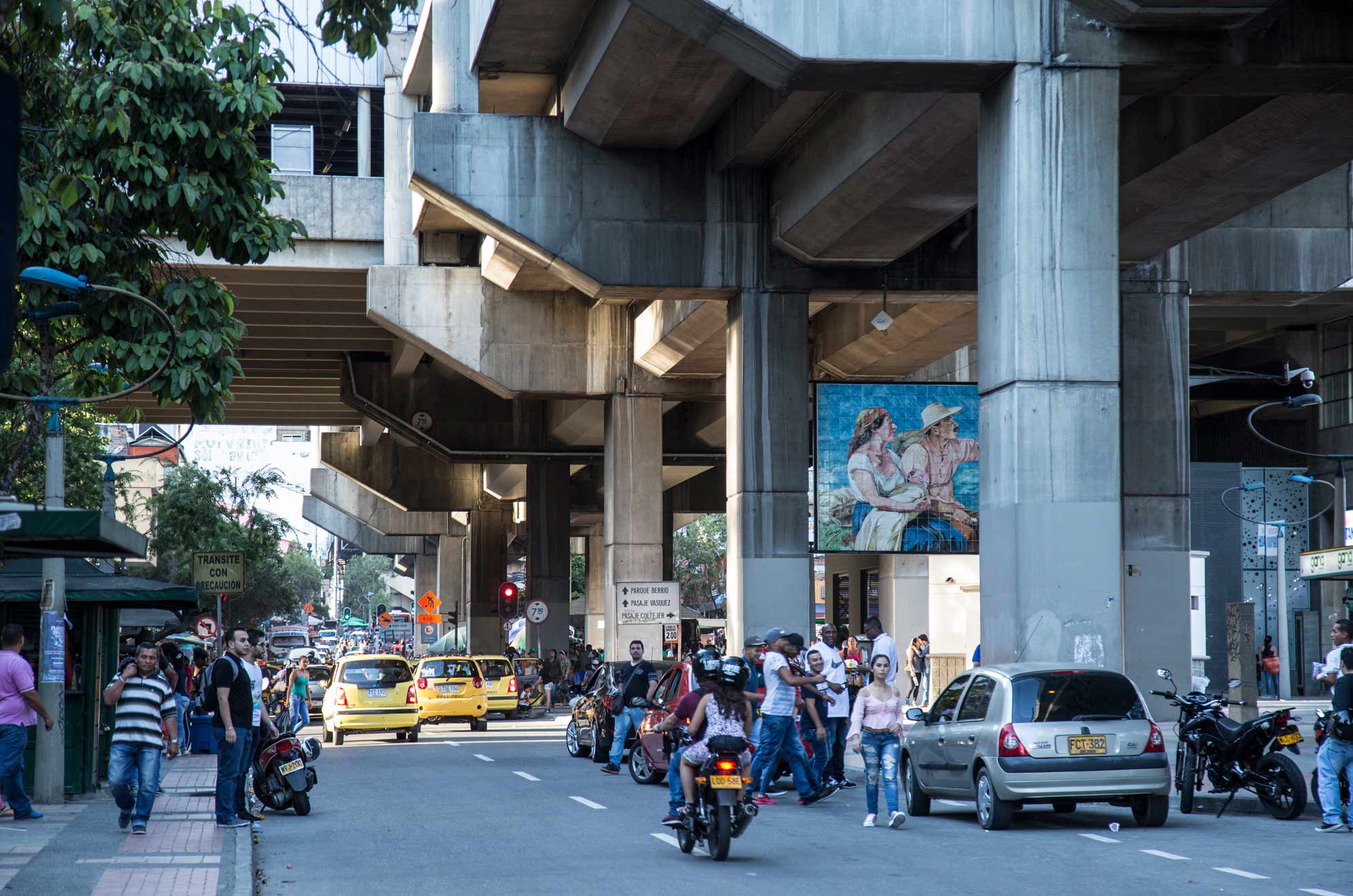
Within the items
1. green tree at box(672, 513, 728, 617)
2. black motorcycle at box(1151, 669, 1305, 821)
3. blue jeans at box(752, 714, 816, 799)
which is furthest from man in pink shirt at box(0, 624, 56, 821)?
green tree at box(672, 513, 728, 617)

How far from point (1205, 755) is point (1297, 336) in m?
24.3

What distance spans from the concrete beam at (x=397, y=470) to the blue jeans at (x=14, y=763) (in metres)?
42.1

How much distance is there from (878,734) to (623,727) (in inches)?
314

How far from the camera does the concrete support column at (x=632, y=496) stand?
1414 inches

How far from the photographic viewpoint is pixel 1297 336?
37.7 meters

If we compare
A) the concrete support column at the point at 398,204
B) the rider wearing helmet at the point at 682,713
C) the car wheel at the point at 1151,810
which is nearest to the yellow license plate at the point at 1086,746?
the car wheel at the point at 1151,810

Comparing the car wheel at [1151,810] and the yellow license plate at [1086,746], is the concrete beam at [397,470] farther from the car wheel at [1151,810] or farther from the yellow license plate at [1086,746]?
the yellow license plate at [1086,746]

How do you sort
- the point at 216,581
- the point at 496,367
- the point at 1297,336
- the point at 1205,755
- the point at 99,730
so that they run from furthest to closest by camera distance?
the point at 1297,336 → the point at 496,367 → the point at 216,581 → the point at 99,730 → the point at 1205,755

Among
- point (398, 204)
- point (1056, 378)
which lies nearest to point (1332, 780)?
point (1056, 378)

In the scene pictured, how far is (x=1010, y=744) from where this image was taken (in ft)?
46.2

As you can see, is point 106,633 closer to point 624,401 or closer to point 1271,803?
point 1271,803

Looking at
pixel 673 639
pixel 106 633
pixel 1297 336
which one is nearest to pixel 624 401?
pixel 673 639

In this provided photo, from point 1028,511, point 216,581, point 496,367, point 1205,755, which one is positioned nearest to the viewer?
point 1205,755

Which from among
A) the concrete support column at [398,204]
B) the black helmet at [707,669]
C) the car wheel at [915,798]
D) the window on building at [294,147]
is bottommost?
the car wheel at [915,798]
